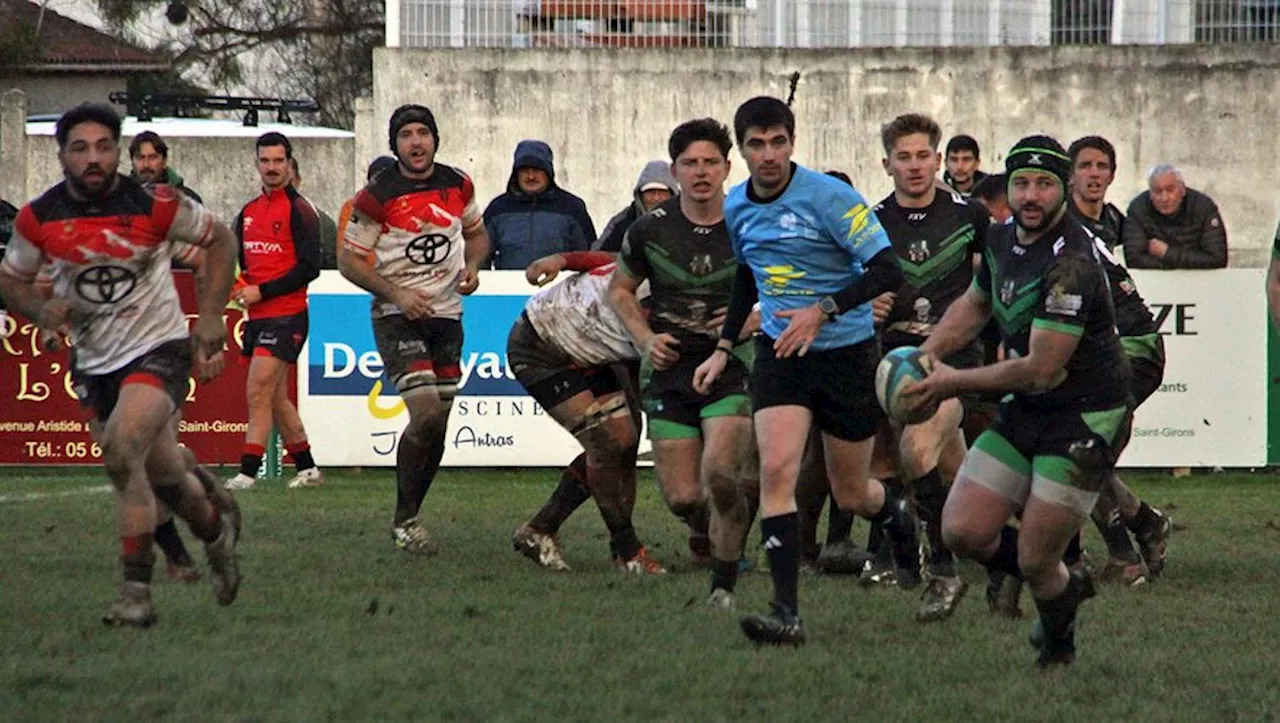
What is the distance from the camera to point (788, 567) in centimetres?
835

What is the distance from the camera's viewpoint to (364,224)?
11648mm

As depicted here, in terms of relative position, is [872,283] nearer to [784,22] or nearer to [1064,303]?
[1064,303]

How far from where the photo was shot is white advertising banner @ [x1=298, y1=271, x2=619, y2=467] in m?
16.5

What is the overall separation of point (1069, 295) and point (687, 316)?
2782 mm

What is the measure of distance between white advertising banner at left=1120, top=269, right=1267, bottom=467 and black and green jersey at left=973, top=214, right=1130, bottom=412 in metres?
8.87

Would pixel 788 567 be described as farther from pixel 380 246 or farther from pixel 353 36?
pixel 353 36

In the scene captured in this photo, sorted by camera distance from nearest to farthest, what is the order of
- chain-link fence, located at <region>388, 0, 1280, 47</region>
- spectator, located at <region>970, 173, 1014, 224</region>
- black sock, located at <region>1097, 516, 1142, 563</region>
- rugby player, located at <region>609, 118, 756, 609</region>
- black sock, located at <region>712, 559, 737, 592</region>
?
black sock, located at <region>712, 559, 737, 592</region>, rugby player, located at <region>609, 118, 756, 609</region>, black sock, located at <region>1097, 516, 1142, 563</region>, spectator, located at <region>970, 173, 1014, 224</region>, chain-link fence, located at <region>388, 0, 1280, 47</region>

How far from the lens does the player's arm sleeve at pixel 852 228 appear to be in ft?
28.4

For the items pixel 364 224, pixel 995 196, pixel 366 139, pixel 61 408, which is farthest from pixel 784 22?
pixel 364 224

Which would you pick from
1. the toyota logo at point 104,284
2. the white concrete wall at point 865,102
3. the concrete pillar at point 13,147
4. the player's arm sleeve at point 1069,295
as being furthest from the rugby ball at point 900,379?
the concrete pillar at point 13,147

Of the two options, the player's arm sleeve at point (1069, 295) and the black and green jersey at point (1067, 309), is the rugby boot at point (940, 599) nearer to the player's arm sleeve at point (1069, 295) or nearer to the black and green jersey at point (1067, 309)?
the black and green jersey at point (1067, 309)

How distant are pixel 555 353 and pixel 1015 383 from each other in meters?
3.82

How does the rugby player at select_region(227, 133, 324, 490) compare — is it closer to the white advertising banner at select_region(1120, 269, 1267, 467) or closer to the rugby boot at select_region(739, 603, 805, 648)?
the white advertising banner at select_region(1120, 269, 1267, 467)

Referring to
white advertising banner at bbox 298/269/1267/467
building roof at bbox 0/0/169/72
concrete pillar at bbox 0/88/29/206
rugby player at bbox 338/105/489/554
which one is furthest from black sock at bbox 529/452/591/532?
building roof at bbox 0/0/169/72
